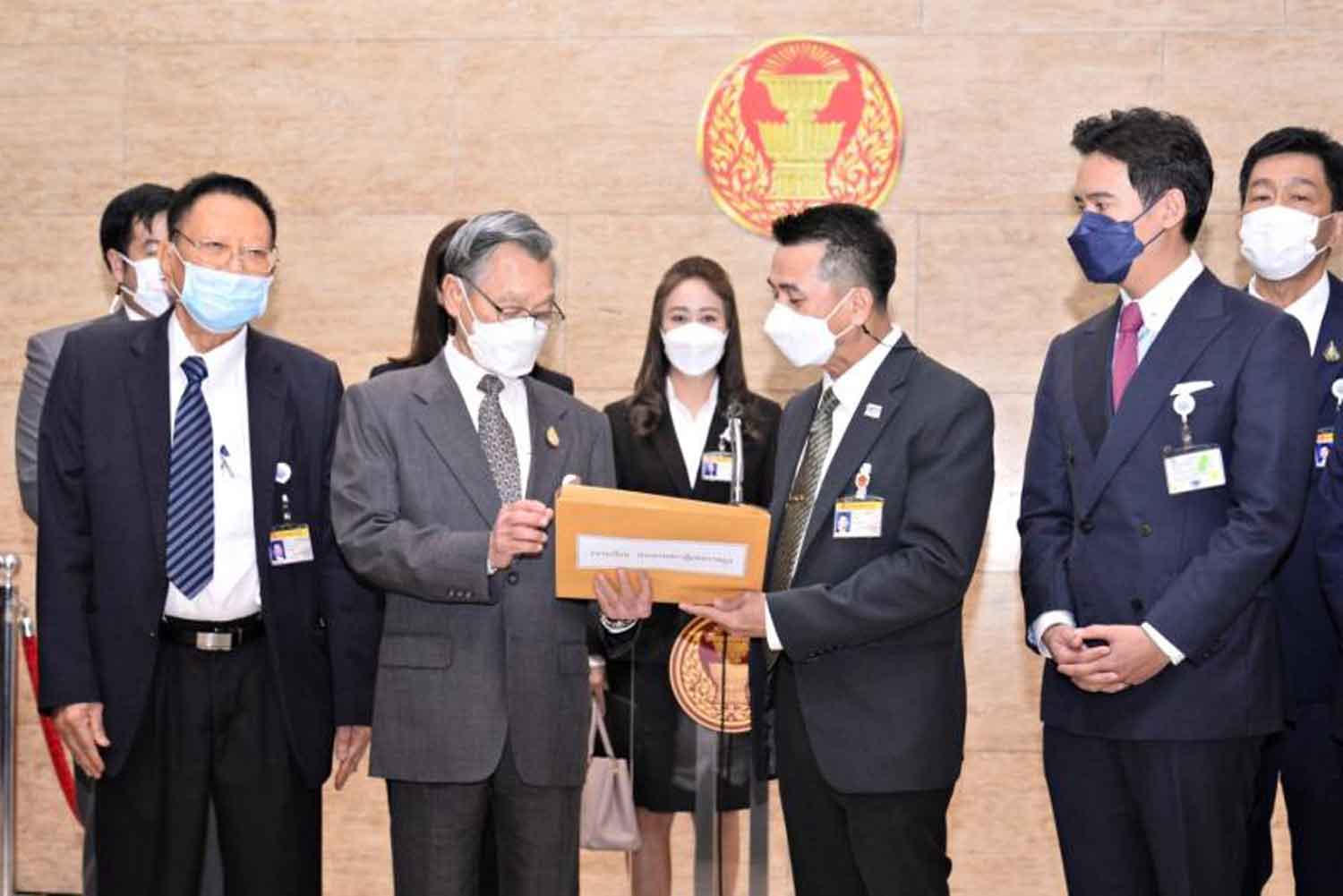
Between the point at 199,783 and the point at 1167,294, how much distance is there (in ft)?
7.71

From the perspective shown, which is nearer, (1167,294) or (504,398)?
(1167,294)

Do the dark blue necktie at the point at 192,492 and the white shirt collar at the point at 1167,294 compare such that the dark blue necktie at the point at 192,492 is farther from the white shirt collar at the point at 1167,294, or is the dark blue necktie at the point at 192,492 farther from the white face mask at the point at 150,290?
the white shirt collar at the point at 1167,294

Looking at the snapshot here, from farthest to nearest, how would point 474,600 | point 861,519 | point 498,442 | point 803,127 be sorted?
1. point 803,127
2. point 498,442
3. point 861,519
4. point 474,600

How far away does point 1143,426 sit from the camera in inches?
129

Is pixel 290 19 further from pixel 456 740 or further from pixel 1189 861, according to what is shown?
pixel 1189 861

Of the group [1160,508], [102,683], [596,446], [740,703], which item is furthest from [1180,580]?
[102,683]

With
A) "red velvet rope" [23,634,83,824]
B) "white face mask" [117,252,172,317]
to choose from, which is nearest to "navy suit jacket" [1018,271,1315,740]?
"white face mask" [117,252,172,317]

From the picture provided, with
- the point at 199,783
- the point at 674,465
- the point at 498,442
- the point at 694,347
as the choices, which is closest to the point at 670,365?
the point at 694,347

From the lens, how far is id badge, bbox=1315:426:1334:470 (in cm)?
369

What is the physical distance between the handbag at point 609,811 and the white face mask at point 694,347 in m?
1.10

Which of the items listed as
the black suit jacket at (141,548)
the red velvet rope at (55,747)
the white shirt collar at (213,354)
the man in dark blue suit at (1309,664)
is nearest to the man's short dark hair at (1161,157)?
the man in dark blue suit at (1309,664)

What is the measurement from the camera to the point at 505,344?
3568 mm

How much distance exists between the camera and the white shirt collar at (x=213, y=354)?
12.2 feet

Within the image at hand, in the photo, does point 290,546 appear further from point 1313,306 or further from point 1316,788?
point 1313,306
